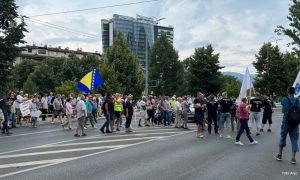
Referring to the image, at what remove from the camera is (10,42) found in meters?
27.7

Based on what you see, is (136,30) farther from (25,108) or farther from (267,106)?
(267,106)

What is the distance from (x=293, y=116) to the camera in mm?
9992

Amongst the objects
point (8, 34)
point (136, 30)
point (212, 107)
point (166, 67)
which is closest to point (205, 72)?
point (166, 67)

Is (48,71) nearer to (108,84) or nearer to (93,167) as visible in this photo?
(108,84)

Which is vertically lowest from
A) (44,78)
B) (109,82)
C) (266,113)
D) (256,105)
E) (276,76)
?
(266,113)

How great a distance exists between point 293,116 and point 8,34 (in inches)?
893

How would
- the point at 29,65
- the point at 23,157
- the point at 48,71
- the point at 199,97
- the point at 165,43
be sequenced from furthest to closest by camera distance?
the point at 29,65
the point at 48,71
the point at 165,43
the point at 199,97
the point at 23,157

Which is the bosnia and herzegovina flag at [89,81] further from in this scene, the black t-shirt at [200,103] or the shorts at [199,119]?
the shorts at [199,119]

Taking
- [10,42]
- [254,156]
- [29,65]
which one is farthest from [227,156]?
[29,65]

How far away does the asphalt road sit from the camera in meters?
8.50

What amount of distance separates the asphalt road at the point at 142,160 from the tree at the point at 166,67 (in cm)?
5615

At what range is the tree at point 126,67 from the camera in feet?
178

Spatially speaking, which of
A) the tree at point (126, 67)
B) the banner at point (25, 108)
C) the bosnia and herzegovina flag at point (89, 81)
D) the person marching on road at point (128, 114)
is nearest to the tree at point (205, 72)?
the tree at point (126, 67)

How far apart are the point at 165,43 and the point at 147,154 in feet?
203
